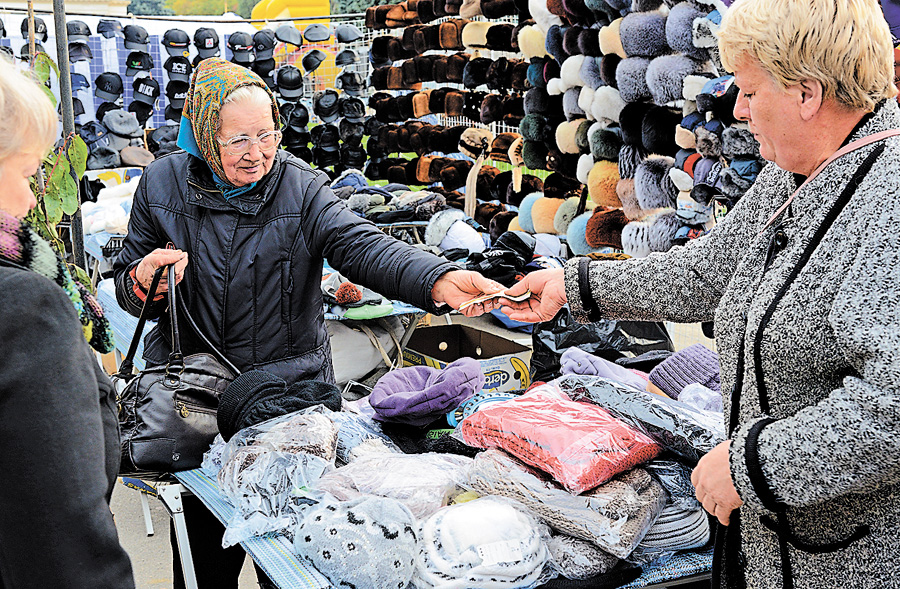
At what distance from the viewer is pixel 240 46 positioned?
9.16m

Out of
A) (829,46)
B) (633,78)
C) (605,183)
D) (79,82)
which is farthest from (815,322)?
(79,82)

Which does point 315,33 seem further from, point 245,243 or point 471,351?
point 245,243

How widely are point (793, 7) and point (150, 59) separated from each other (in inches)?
346

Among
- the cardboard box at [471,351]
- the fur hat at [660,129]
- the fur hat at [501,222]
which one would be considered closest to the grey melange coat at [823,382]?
the cardboard box at [471,351]

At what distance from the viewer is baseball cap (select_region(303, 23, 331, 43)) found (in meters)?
9.27

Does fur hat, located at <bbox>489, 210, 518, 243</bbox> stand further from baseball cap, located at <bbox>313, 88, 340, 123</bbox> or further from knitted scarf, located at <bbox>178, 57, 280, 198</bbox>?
knitted scarf, located at <bbox>178, 57, 280, 198</bbox>

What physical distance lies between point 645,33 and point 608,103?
0.57 m

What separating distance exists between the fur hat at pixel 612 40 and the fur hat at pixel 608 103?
0.63 ft

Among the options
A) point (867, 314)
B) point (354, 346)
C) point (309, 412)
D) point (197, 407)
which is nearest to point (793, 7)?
point (867, 314)

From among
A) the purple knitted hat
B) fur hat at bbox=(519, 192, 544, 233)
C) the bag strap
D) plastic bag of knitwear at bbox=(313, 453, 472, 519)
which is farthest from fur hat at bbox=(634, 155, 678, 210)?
the bag strap

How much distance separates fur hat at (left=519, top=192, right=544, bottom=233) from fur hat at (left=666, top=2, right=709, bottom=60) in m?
1.98

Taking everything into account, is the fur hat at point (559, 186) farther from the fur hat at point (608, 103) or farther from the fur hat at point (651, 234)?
the fur hat at point (651, 234)

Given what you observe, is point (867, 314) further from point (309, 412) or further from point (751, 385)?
point (309, 412)

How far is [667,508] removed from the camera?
1.56m
